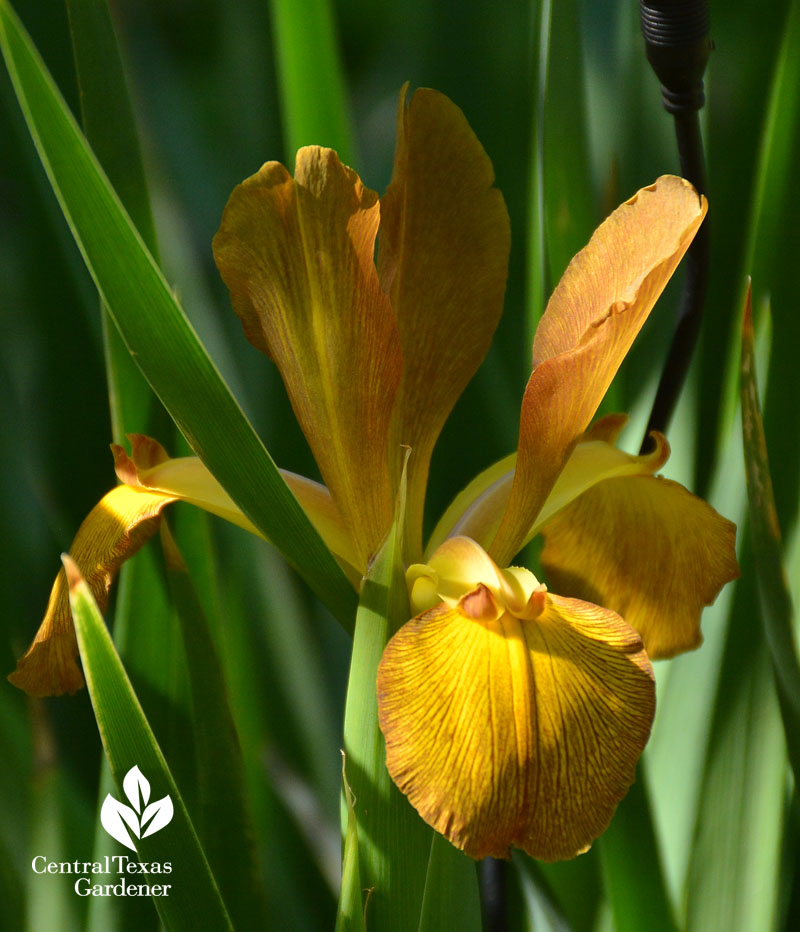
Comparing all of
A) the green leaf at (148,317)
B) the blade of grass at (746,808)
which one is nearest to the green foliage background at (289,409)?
the blade of grass at (746,808)

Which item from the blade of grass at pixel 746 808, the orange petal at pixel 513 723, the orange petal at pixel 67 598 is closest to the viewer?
the orange petal at pixel 513 723

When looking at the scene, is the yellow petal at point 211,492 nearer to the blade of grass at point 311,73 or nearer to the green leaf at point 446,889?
the green leaf at point 446,889

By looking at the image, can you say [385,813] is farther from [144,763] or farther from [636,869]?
[636,869]

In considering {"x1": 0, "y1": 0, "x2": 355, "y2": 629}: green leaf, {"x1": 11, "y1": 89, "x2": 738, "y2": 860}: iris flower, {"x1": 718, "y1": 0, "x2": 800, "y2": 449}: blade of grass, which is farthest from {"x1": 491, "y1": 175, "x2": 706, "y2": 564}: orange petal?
{"x1": 718, "y1": 0, "x2": 800, "y2": 449}: blade of grass

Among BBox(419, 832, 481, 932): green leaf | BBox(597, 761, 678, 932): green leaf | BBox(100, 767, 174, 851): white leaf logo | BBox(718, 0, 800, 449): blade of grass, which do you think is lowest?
BBox(597, 761, 678, 932): green leaf

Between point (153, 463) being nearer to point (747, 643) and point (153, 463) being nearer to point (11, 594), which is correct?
point (11, 594)

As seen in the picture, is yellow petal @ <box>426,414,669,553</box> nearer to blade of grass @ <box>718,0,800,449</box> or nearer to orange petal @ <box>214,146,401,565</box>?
orange petal @ <box>214,146,401,565</box>

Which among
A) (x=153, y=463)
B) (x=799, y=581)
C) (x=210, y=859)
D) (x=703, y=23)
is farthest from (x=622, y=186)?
(x=210, y=859)
